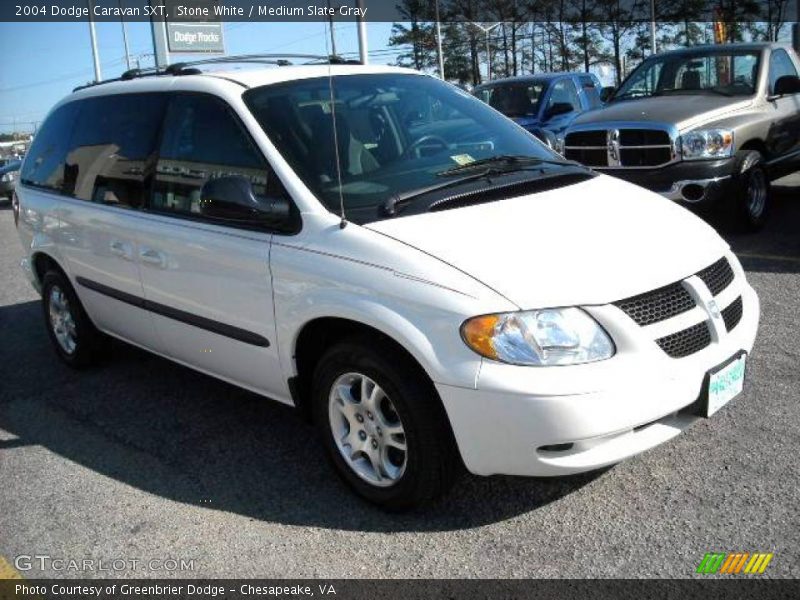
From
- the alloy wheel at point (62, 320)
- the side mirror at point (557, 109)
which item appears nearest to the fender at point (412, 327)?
the alloy wheel at point (62, 320)

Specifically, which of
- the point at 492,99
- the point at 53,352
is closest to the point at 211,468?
the point at 53,352

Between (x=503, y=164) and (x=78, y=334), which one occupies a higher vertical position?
(x=503, y=164)

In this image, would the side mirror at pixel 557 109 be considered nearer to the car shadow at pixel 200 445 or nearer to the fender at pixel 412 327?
the car shadow at pixel 200 445

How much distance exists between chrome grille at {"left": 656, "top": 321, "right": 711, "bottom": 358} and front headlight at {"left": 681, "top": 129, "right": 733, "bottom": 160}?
4.75m

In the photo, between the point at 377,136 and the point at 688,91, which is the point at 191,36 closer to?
the point at 688,91

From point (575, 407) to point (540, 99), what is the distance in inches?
401

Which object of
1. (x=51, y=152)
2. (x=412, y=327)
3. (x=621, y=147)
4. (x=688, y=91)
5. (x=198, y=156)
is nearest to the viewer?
(x=412, y=327)

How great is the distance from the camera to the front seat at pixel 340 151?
3.54 meters

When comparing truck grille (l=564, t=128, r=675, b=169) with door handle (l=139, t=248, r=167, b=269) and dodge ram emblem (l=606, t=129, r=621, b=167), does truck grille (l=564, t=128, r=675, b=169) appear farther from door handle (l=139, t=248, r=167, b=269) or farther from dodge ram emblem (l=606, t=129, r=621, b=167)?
door handle (l=139, t=248, r=167, b=269)

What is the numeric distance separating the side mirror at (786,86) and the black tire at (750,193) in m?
0.86

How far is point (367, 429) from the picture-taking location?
328 cm

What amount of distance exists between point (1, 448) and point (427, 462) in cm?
256
